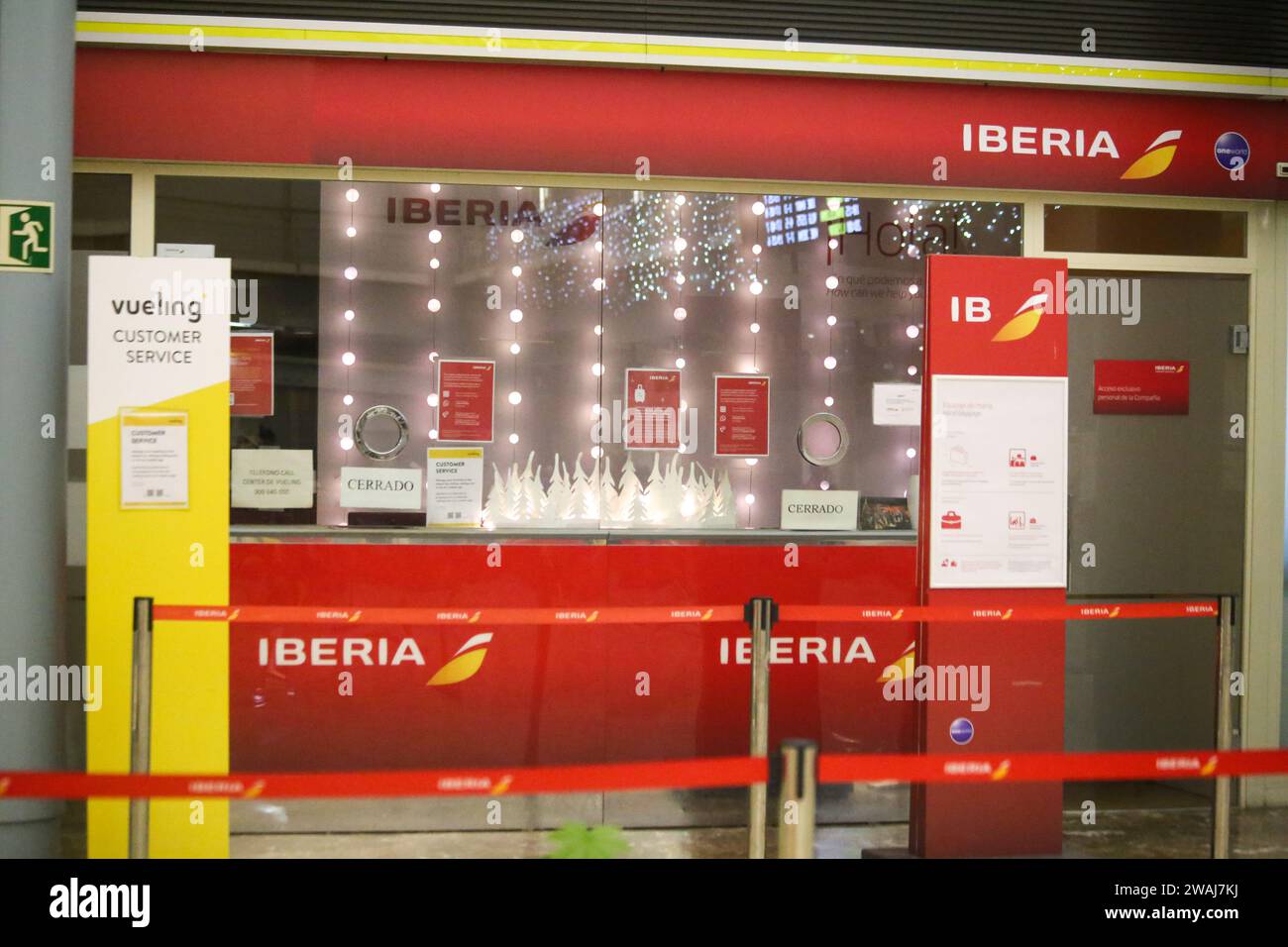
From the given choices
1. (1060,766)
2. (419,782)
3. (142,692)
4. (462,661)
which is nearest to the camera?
(419,782)

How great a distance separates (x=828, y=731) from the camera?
5.77m

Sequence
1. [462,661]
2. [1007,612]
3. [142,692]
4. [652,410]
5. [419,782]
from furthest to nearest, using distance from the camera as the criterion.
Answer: [652,410] < [462,661] < [1007,612] < [142,692] < [419,782]

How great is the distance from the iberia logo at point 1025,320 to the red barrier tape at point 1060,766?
1.68 m

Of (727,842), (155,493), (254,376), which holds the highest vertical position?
(254,376)

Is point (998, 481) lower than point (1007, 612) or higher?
higher

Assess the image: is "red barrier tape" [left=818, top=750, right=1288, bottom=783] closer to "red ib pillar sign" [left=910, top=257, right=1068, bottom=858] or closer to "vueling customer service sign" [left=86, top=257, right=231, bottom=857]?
"red ib pillar sign" [left=910, top=257, right=1068, bottom=858]

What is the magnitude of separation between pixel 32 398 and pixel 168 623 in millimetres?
965

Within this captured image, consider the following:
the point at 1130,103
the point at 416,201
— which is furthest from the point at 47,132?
the point at 1130,103

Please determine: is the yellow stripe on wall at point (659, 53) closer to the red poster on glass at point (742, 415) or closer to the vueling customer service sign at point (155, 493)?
the red poster on glass at point (742, 415)

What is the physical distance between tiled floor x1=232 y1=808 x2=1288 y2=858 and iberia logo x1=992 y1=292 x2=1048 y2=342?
2.09m

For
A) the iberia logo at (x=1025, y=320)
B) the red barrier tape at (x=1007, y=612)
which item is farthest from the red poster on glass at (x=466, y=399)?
the iberia logo at (x=1025, y=320)

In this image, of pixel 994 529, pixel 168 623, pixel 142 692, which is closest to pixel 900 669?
pixel 994 529

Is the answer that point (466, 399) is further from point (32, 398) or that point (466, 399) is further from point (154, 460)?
point (32, 398)

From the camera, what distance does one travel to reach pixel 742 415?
6082 mm
